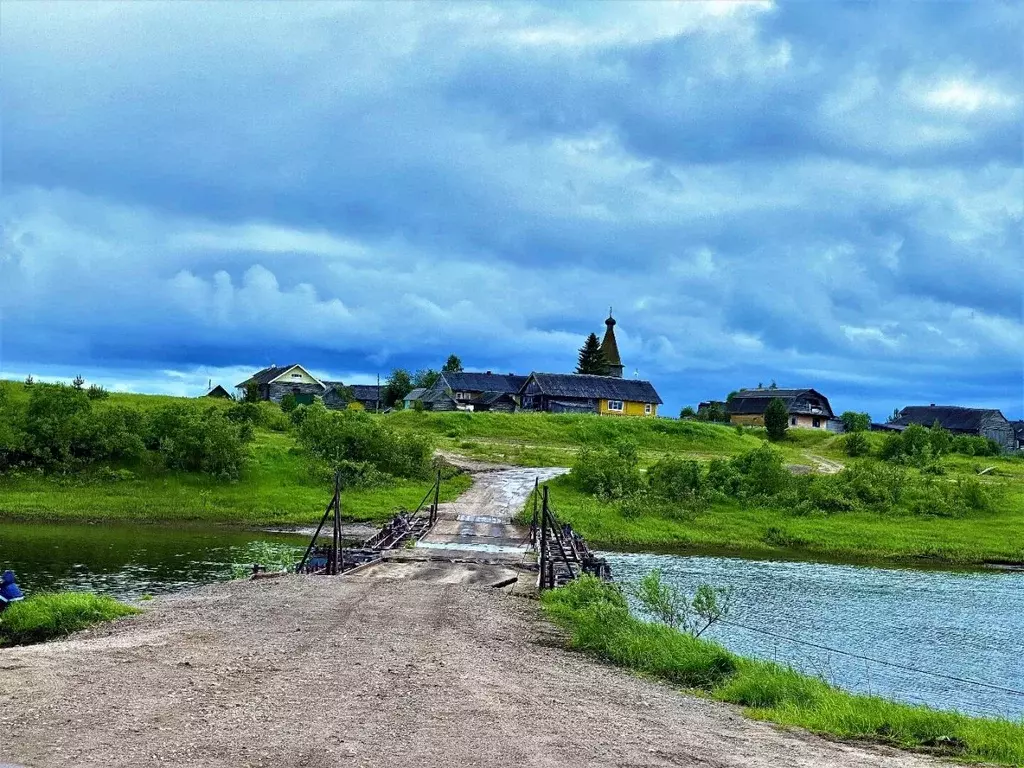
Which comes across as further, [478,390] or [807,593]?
[478,390]

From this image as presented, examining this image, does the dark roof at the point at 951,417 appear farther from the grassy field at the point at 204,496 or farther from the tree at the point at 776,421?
the grassy field at the point at 204,496

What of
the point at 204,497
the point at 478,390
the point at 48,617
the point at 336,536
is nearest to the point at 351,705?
the point at 48,617

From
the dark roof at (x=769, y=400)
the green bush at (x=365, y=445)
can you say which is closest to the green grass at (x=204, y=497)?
the green bush at (x=365, y=445)

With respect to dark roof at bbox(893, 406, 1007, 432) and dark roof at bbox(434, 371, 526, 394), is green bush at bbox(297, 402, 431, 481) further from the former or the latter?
dark roof at bbox(893, 406, 1007, 432)

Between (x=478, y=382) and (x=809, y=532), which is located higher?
(x=478, y=382)

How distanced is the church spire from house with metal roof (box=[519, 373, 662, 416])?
11940mm

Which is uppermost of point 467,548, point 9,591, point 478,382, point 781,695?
point 478,382

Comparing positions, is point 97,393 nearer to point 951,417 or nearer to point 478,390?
point 478,390

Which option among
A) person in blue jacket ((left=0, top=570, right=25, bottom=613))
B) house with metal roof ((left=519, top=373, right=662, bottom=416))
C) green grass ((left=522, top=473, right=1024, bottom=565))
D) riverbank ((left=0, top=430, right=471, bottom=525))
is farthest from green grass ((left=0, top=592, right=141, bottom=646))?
house with metal roof ((left=519, top=373, right=662, bottom=416))

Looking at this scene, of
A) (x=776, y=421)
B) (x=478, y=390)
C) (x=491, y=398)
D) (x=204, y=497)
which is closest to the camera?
(x=204, y=497)

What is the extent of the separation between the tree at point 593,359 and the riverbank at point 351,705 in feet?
308

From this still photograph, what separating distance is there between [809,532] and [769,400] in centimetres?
6524

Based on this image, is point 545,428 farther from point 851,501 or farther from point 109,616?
point 109,616

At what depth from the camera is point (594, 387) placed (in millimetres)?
97750
